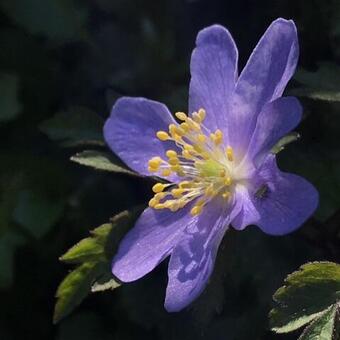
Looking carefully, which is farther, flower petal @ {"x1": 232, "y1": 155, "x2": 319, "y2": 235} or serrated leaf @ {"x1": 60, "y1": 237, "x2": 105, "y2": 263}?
serrated leaf @ {"x1": 60, "y1": 237, "x2": 105, "y2": 263}

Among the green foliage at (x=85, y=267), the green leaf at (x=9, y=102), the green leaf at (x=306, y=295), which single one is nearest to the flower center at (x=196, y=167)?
the green foliage at (x=85, y=267)

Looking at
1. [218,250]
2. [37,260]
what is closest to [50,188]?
[37,260]

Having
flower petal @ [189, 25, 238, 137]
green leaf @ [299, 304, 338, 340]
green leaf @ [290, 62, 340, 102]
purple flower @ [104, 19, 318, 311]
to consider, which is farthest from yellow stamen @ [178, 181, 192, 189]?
green leaf @ [299, 304, 338, 340]

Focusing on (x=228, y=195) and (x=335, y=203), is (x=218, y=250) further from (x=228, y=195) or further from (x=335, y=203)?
(x=335, y=203)

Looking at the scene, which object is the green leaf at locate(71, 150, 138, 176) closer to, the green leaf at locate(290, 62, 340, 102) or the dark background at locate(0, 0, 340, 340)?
the dark background at locate(0, 0, 340, 340)

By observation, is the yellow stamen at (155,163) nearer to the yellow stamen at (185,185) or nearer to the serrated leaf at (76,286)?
the yellow stamen at (185,185)

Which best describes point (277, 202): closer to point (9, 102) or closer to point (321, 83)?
point (321, 83)
